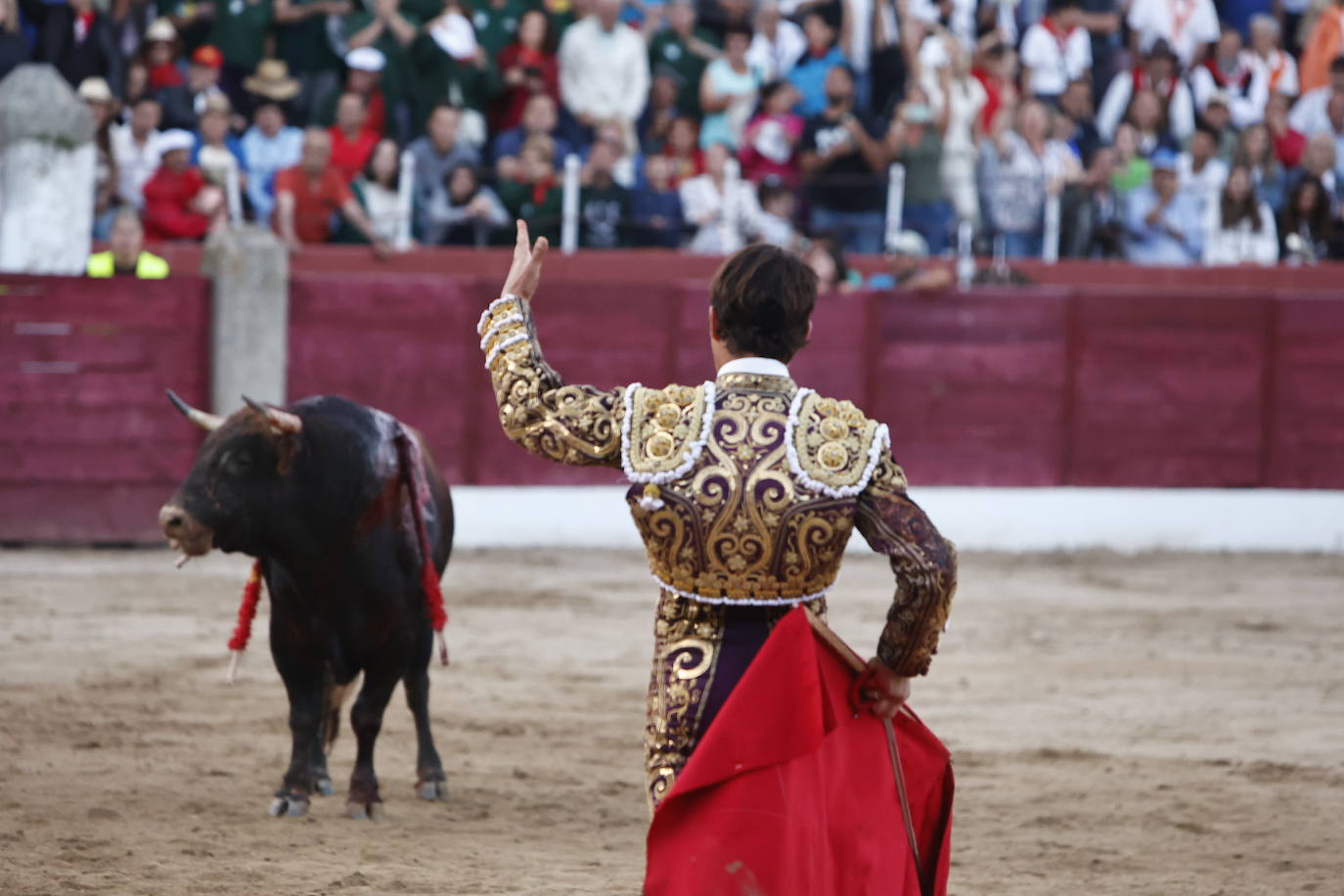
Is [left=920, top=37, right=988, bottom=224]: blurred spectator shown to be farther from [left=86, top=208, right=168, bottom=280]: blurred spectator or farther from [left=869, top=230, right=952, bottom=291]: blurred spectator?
[left=86, top=208, right=168, bottom=280]: blurred spectator

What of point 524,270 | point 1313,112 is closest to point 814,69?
point 1313,112

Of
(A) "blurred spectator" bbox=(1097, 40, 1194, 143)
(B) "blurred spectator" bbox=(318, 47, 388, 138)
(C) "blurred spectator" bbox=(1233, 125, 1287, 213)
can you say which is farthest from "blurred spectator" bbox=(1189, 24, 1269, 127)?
(B) "blurred spectator" bbox=(318, 47, 388, 138)

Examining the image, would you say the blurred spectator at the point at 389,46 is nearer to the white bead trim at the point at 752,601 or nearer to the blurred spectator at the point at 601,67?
the blurred spectator at the point at 601,67

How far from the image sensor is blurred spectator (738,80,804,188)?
10703 mm

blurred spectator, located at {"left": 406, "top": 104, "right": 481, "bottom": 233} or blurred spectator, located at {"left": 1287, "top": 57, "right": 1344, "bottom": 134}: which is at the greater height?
blurred spectator, located at {"left": 1287, "top": 57, "right": 1344, "bottom": 134}

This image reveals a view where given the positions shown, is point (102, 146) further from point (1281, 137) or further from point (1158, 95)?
point (1281, 137)

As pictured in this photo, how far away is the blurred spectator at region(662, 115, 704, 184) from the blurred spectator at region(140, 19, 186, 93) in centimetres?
244

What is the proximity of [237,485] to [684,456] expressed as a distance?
74.6 inches

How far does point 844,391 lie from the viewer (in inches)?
396

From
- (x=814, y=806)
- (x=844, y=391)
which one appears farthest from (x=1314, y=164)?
(x=814, y=806)

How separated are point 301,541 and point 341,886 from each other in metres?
0.84

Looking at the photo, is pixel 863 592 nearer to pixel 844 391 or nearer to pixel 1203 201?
pixel 844 391

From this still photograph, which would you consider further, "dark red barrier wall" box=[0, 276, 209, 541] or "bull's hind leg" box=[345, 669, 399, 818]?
"dark red barrier wall" box=[0, 276, 209, 541]

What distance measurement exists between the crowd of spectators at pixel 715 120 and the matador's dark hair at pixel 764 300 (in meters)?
6.99
